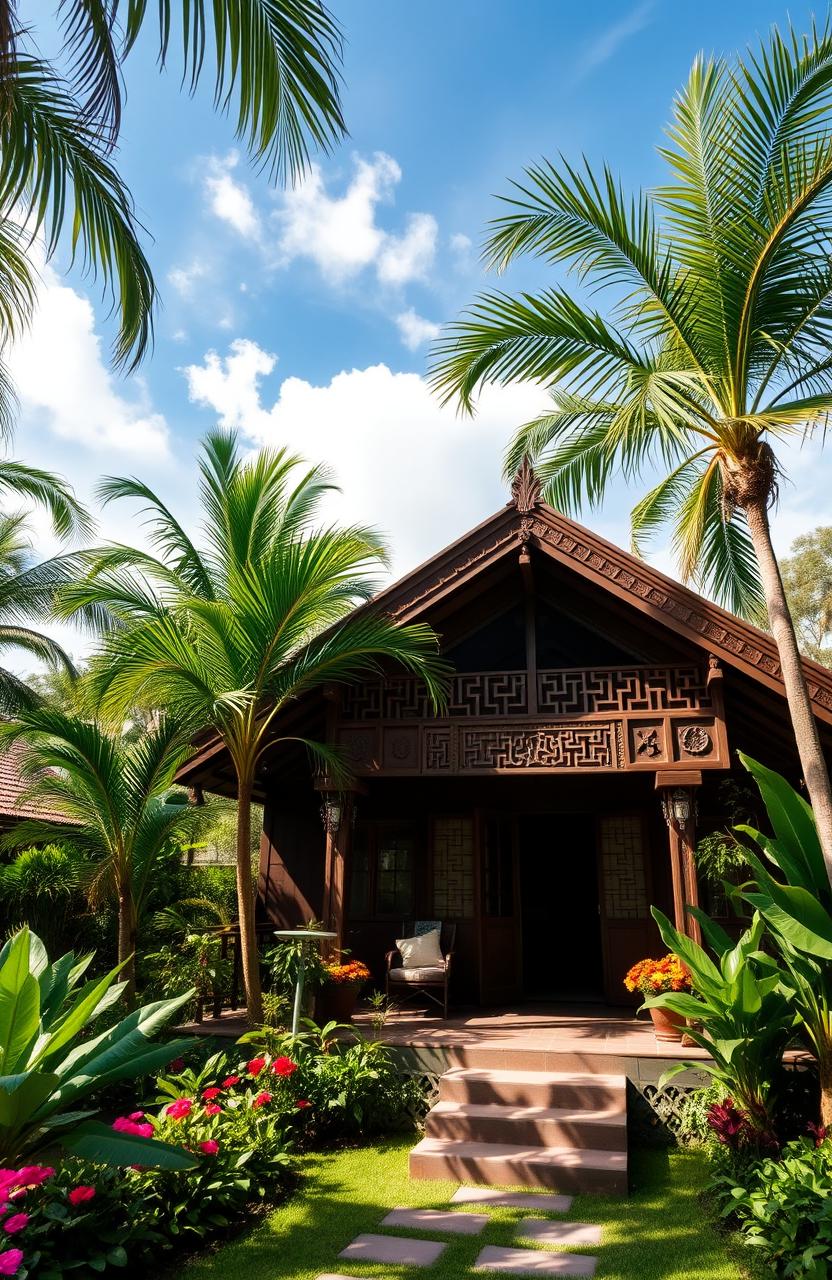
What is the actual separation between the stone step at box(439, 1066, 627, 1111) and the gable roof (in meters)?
3.25

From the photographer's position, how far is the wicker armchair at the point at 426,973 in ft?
25.3

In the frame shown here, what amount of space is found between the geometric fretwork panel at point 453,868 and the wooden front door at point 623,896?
1.40 meters

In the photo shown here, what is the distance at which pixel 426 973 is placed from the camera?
7727mm

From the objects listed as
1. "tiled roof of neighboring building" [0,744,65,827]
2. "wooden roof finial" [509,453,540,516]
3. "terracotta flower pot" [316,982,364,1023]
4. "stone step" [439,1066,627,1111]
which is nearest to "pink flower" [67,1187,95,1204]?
"stone step" [439,1066,627,1111]

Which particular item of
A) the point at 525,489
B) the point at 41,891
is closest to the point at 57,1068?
the point at 525,489

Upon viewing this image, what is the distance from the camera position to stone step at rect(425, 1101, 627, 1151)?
17.3 feet

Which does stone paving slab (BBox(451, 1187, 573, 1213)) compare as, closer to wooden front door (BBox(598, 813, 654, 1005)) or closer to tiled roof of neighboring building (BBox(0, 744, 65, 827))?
wooden front door (BBox(598, 813, 654, 1005))

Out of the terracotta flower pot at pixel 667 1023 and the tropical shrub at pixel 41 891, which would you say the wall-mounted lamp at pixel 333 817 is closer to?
the terracotta flower pot at pixel 667 1023

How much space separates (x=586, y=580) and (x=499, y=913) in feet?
12.5

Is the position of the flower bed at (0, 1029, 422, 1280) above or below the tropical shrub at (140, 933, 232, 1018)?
below

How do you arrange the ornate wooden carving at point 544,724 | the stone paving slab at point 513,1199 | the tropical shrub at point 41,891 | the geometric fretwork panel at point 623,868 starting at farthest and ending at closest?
1. the tropical shrub at point 41,891
2. the geometric fretwork panel at point 623,868
3. the ornate wooden carving at point 544,724
4. the stone paving slab at point 513,1199

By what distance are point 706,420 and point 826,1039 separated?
4.05m

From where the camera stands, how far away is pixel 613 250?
621 cm

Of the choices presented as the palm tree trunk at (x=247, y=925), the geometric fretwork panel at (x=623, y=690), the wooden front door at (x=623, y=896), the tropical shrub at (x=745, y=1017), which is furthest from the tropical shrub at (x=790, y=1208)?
the wooden front door at (x=623, y=896)
